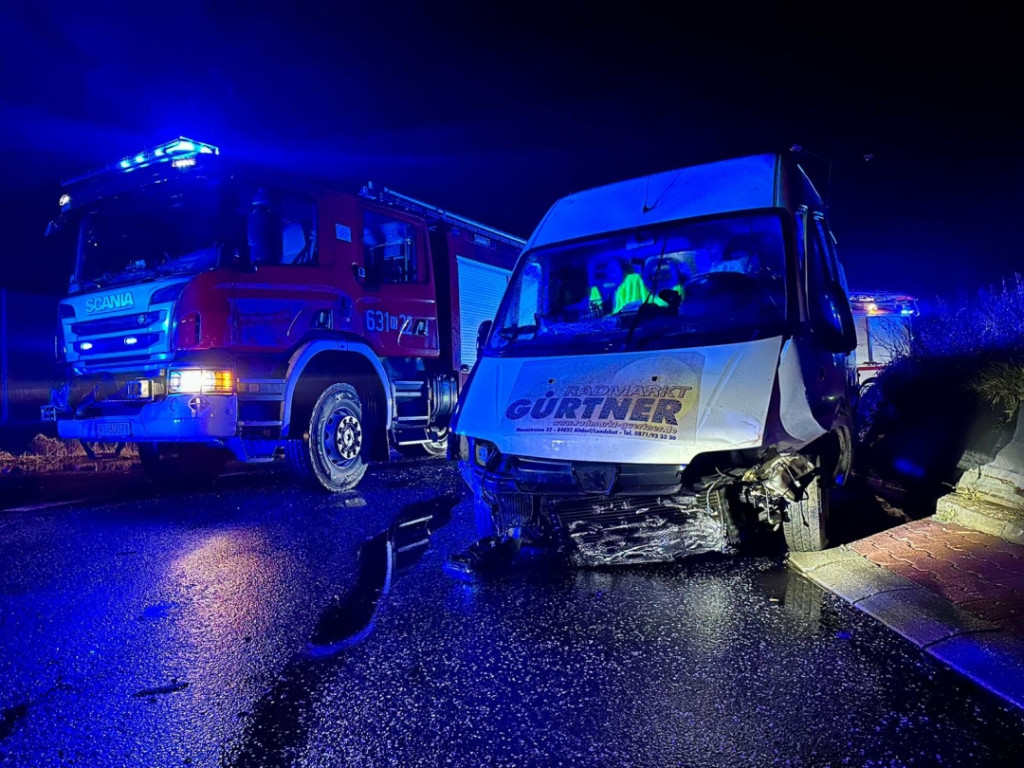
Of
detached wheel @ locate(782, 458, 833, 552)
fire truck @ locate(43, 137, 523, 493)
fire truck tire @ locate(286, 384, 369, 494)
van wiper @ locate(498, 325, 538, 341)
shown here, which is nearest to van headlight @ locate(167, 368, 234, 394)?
fire truck @ locate(43, 137, 523, 493)

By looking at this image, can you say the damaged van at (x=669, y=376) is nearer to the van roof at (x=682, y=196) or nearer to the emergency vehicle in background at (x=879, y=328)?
the van roof at (x=682, y=196)

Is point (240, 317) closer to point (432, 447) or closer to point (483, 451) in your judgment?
point (483, 451)

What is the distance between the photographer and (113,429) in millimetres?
5988

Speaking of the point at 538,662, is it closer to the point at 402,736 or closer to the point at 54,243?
the point at 402,736

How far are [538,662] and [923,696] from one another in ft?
5.03

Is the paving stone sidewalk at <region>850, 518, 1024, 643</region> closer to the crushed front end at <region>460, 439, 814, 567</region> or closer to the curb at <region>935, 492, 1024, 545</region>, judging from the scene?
the curb at <region>935, 492, 1024, 545</region>

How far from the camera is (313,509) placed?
6070 mm

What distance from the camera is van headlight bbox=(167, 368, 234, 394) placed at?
5613mm

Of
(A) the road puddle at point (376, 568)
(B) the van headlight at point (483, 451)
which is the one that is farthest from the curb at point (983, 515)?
(A) the road puddle at point (376, 568)

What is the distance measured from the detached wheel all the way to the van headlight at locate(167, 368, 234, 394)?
15.0 feet

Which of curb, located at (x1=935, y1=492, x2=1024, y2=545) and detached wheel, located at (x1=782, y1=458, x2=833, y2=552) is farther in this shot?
curb, located at (x1=935, y1=492, x2=1024, y2=545)

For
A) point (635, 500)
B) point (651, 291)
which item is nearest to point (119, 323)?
point (651, 291)

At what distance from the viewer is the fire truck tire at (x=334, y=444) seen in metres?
6.56

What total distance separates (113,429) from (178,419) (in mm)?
887
